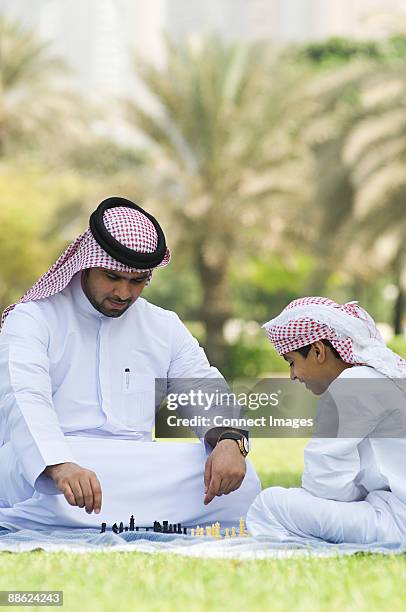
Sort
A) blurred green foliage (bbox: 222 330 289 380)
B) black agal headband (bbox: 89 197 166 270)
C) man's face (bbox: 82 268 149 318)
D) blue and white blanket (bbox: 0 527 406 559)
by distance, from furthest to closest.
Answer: blurred green foliage (bbox: 222 330 289 380)
man's face (bbox: 82 268 149 318)
black agal headband (bbox: 89 197 166 270)
blue and white blanket (bbox: 0 527 406 559)

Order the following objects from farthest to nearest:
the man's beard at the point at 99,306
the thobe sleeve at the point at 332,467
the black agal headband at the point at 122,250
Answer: the man's beard at the point at 99,306 → the black agal headband at the point at 122,250 → the thobe sleeve at the point at 332,467

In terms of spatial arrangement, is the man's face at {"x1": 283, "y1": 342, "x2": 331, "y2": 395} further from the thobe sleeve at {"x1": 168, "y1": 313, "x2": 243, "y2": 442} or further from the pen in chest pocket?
the pen in chest pocket

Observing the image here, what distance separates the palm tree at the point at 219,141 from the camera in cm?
2289

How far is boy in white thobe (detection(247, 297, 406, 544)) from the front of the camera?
4324 millimetres

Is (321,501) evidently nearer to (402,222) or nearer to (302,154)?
(402,222)

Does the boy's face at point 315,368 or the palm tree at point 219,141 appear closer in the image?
the boy's face at point 315,368

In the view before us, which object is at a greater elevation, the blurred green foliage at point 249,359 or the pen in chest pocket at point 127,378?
the blurred green foliage at point 249,359

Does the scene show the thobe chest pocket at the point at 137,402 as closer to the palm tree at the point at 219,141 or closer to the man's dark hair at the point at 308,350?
the man's dark hair at the point at 308,350

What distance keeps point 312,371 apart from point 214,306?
20284 mm

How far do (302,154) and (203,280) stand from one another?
3409 millimetres

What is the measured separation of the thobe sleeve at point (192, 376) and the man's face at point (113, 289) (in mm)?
432

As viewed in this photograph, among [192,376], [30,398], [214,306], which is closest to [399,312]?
[214,306]

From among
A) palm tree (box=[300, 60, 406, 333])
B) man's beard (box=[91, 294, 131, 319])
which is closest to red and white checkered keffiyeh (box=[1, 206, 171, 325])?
man's beard (box=[91, 294, 131, 319])

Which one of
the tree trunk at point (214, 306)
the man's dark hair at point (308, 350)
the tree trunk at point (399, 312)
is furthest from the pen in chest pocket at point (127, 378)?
the tree trunk at point (399, 312)
